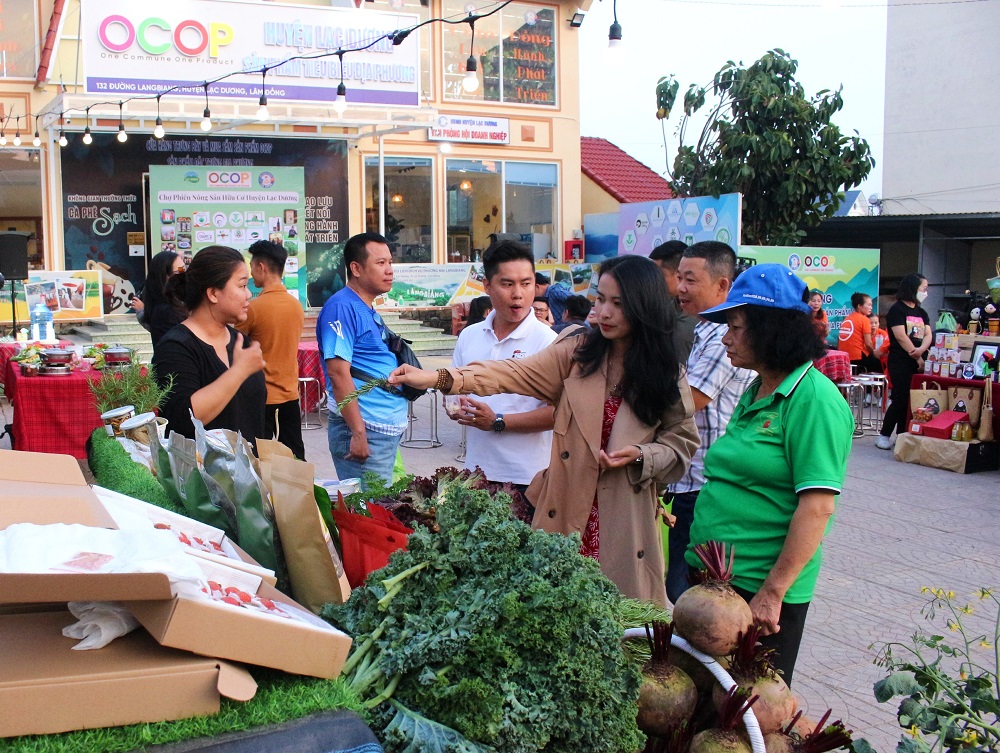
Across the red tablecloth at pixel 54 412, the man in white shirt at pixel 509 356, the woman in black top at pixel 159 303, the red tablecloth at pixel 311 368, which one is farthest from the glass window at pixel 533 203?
the man in white shirt at pixel 509 356

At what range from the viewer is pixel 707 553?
2070mm

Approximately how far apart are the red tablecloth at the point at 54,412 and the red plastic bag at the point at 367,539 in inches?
264

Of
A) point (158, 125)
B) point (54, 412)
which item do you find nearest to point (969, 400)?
point (54, 412)

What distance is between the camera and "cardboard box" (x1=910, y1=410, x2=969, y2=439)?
9.77 meters

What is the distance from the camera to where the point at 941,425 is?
9.83 meters

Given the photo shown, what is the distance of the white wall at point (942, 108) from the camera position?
27.3 metres

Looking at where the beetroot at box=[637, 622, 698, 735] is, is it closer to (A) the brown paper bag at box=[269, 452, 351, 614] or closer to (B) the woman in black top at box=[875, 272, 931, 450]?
(A) the brown paper bag at box=[269, 452, 351, 614]

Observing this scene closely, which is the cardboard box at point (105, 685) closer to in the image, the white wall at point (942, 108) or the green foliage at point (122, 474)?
the green foliage at point (122, 474)

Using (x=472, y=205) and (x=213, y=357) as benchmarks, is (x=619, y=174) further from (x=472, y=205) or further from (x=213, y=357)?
(x=213, y=357)

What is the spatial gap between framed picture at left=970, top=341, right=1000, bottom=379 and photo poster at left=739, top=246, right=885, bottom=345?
5.11m

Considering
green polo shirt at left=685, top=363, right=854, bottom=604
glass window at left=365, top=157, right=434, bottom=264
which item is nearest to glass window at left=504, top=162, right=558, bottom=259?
glass window at left=365, top=157, right=434, bottom=264

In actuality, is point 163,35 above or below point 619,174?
above

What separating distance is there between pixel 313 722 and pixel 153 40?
15571 mm

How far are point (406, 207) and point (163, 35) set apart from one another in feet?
21.7
